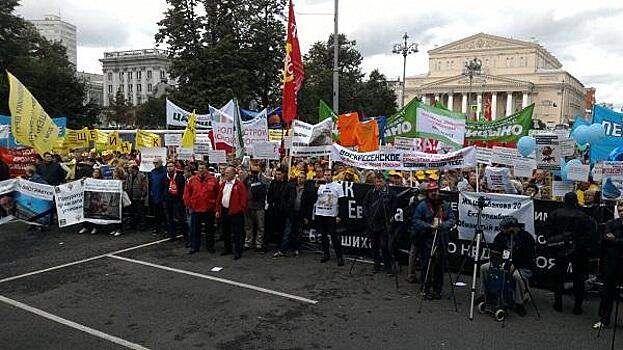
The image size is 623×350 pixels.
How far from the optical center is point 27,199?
12.5 m

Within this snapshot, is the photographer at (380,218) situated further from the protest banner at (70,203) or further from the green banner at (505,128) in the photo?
the protest banner at (70,203)

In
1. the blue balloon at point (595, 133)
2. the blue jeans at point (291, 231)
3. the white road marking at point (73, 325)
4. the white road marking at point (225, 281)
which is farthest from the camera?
the blue balloon at point (595, 133)

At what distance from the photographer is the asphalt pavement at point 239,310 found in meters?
6.01

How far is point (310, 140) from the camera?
11711 mm

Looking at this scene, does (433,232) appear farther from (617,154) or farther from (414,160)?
(617,154)

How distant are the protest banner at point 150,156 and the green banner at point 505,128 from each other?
804 centimetres

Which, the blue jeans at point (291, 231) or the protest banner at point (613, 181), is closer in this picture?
the protest banner at point (613, 181)

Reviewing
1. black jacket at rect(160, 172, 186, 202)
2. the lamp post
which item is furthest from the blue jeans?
the lamp post

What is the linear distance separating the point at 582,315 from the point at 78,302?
7130 millimetres

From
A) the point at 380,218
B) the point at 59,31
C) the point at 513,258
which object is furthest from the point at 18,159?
the point at 59,31

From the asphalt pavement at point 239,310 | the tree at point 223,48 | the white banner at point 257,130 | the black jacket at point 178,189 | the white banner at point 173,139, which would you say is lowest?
the asphalt pavement at point 239,310

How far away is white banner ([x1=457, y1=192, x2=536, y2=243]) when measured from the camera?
25.7ft

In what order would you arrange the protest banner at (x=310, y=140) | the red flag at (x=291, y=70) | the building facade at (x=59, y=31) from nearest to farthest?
the red flag at (x=291, y=70)
the protest banner at (x=310, y=140)
the building facade at (x=59, y=31)

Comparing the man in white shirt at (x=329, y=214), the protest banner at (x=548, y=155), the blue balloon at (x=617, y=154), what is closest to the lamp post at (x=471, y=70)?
the protest banner at (x=548, y=155)
